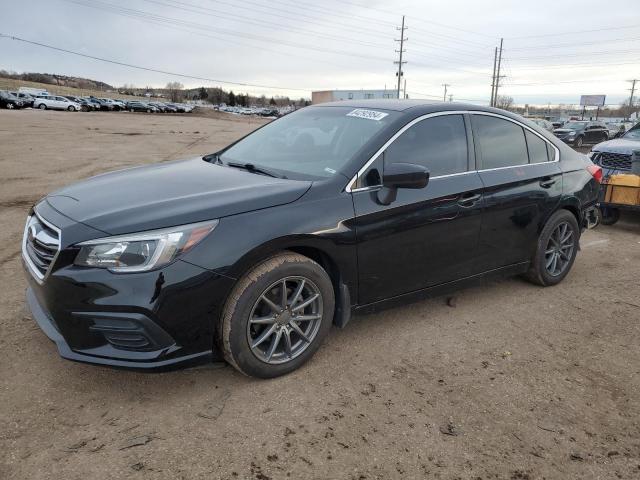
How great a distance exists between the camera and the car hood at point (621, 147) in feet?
25.4

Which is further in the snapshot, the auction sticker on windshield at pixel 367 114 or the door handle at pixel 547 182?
the door handle at pixel 547 182

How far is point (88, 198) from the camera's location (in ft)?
10.5

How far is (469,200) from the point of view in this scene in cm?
398

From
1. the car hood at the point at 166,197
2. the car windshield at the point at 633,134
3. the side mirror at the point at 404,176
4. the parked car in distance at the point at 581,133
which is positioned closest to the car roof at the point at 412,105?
the side mirror at the point at 404,176

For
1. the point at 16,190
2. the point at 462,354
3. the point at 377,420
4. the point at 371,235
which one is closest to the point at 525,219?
the point at 462,354

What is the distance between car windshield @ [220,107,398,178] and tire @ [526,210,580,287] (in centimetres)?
202

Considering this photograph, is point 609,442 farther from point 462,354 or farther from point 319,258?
point 319,258

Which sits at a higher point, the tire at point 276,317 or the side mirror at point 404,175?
the side mirror at point 404,175

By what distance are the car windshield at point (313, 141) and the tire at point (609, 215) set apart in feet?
18.6

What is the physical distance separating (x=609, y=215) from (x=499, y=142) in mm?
4608

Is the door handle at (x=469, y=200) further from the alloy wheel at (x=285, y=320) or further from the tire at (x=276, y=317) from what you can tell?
the alloy wheel at (x=285, y=320)

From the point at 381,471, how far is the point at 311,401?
663 mm

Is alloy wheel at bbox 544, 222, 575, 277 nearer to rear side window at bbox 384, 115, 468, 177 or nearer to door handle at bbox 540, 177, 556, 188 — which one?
door handle at bbox 540, 177, 556, 188

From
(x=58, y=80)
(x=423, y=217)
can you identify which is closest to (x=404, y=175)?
(x=423, y=217)
